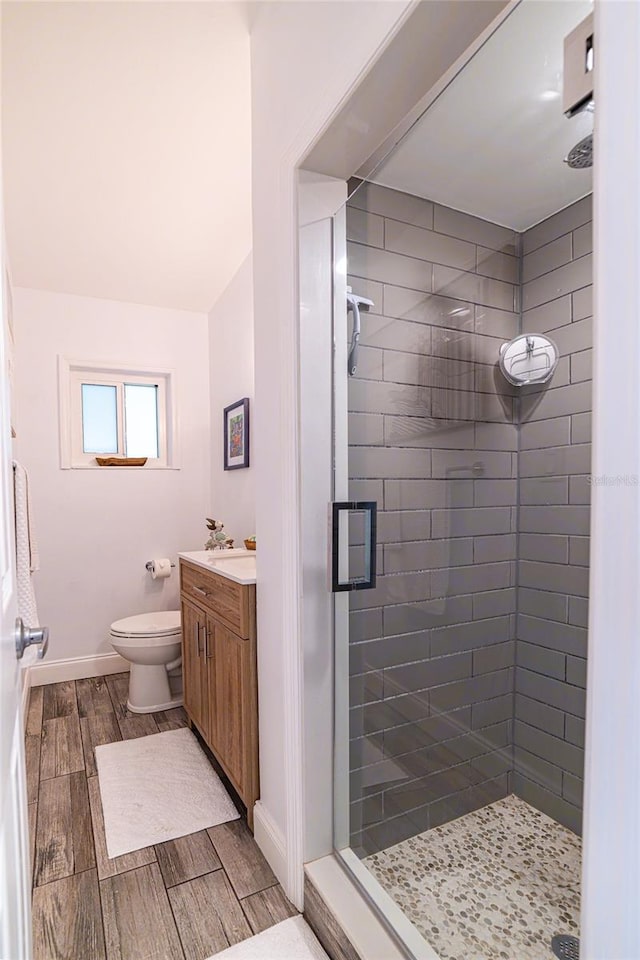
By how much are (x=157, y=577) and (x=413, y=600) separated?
2.34 metres

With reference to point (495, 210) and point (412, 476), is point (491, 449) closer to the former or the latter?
point (412, 476)

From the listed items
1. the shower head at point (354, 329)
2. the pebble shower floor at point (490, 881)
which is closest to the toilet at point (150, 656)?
the pebble shower floor at point (490, 881)

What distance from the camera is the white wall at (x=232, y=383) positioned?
9.66ft

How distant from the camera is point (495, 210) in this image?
59.0 inches

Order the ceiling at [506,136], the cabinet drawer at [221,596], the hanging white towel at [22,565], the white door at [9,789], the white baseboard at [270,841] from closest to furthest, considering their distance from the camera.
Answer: the white door at [9,789]
the ceiling at [506,136]
the hanging white towel at [22,565]
the white baseboard at [270,841]
the cabinet drawer at [221,596]

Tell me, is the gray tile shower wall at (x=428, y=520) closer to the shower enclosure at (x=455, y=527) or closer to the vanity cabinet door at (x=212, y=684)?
the shower enclosure at (x=455, y=527)

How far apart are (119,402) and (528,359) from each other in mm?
2876

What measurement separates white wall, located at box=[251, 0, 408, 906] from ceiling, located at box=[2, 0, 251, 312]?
0.80 ft

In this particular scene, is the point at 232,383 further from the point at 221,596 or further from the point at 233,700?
the point at 233,700

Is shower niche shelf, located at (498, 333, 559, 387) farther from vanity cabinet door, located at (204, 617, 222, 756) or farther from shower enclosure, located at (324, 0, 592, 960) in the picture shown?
vanity cabinet door, located at (204, 617, 222, 756)

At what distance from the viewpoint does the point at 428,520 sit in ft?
5.14

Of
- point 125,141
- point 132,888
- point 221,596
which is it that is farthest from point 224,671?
point 125,141

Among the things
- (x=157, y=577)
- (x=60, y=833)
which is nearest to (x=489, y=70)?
(x=60, y=833)

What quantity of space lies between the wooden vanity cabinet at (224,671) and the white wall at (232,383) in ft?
2.33
